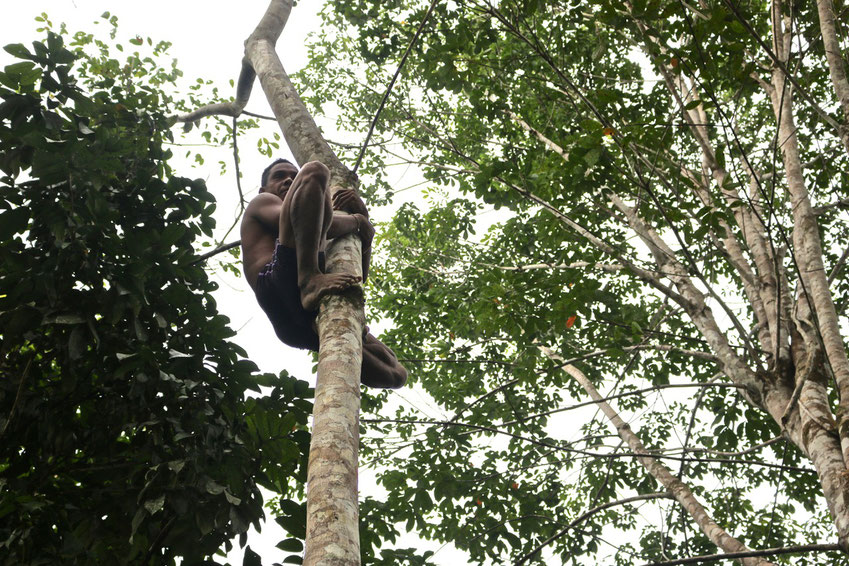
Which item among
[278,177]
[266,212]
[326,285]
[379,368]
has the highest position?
[278,177]

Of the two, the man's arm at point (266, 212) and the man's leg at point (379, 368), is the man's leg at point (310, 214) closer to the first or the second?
the man's arm at point (266, 212)

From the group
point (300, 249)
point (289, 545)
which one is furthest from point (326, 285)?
point (289, 545)

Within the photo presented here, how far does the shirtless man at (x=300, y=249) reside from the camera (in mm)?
3027

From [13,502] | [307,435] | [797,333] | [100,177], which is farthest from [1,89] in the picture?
[797,333]

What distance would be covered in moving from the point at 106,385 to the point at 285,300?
2.77 ft

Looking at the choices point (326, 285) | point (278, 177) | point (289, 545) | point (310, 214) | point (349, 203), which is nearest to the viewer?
point (326, 285)


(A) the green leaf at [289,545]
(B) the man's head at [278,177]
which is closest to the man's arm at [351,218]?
(B) the man's head at [278,177]

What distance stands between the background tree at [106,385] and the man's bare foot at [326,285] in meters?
0.62

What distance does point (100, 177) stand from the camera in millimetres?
3338

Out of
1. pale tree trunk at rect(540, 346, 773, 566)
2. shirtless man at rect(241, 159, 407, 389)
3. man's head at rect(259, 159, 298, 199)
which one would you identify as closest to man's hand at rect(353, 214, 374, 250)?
shirtless man at rect(241, 159, 407, 389)

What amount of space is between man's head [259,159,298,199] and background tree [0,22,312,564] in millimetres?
712

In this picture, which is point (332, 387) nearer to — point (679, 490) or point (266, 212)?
point (266, 212)

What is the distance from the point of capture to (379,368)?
12.4ft

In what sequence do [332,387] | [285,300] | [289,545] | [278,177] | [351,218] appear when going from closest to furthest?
[332,387], [289,545], [351,218], [285,300], [278,177]
